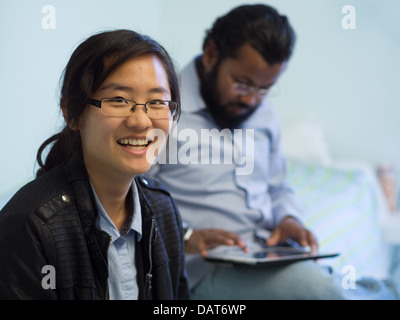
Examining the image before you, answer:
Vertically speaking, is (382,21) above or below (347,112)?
above

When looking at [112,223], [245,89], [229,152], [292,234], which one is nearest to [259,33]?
[245,89]

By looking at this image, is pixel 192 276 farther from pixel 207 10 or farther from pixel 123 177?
pixel 207 10

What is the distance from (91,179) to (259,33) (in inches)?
25.9

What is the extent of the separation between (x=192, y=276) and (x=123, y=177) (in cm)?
52

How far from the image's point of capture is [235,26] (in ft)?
4.00

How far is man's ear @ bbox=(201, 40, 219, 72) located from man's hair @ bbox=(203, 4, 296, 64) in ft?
0.08

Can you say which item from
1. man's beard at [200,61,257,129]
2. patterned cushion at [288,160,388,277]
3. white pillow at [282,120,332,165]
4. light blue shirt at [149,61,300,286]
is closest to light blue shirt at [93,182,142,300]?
light blue shirt at [149,61,300,286]

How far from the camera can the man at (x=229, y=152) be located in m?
1.14

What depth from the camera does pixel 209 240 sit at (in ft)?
3.56

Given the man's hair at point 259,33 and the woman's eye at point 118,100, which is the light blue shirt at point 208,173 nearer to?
the man's hair at point 259,33

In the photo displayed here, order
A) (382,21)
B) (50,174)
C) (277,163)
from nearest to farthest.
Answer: (50,174)
(277,163)
(382,21)

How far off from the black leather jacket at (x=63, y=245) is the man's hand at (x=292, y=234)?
50 cm
